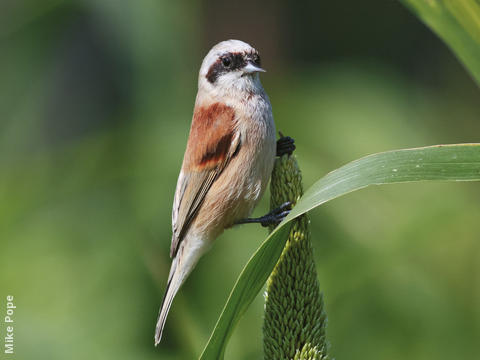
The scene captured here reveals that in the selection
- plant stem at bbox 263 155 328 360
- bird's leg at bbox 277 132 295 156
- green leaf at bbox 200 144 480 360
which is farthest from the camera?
bird's leg at bbox 277 132 295 156

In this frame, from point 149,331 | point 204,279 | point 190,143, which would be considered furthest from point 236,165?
point 149,331

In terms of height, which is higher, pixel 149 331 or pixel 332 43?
pixel 332 43

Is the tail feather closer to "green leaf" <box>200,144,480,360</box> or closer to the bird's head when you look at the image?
the bird's head

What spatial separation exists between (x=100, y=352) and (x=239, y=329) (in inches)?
30.7

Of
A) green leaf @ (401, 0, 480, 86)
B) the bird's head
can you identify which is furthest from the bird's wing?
green leaf @ (401, 0, 480, 86)

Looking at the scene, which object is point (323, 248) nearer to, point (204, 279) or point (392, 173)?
point (204, 279)

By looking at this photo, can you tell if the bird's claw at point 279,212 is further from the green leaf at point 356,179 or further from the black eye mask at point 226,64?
the black eye mask at point 226,64

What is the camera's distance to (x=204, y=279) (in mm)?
3133

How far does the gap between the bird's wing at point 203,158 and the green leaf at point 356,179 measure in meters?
1.03

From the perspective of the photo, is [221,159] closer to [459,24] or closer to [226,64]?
[226,64]

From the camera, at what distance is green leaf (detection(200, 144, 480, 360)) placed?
1.39 metres

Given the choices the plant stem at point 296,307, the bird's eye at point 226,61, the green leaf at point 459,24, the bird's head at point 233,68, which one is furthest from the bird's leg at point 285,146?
the green leaf at point 459,24

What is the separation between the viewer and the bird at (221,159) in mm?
2416

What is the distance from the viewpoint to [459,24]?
1.68 m
